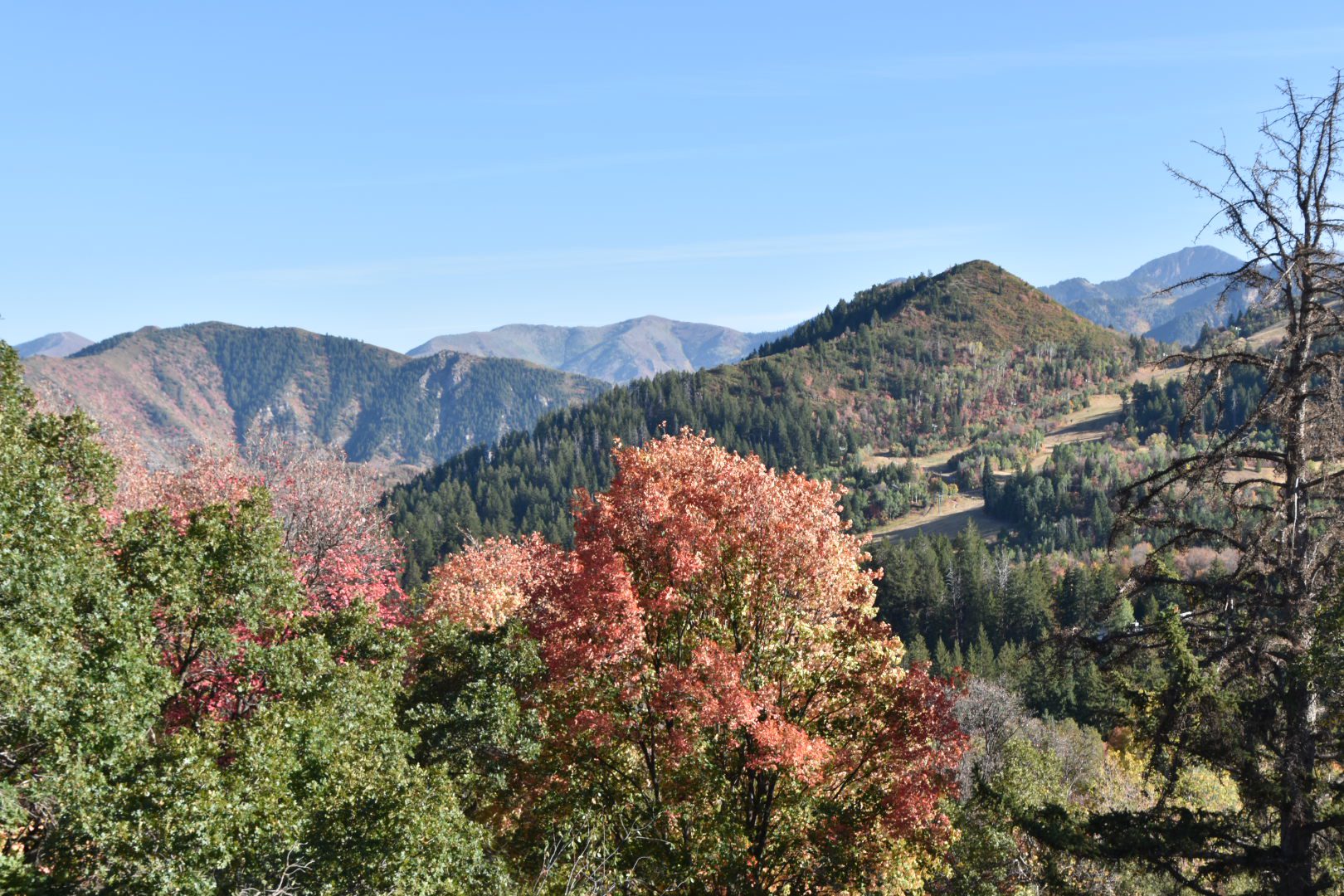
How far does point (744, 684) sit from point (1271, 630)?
9400mm

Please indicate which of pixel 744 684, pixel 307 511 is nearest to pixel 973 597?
pixel 307 511

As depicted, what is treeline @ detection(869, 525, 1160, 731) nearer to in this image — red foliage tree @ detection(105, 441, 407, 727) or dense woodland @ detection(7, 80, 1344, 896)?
red foliage tree @ detection(105, 441, 407, 727)

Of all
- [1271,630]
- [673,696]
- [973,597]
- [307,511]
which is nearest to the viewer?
[1271,630]

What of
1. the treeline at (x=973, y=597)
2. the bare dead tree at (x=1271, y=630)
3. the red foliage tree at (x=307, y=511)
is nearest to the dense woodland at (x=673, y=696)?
the bare dead tree at (x=1271, y=630)

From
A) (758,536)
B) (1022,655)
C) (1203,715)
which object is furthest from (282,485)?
(1203,715)

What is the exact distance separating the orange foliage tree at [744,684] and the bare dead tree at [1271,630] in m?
4.77

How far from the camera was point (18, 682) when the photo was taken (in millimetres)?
13508

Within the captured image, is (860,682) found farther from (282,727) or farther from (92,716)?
(92,716)

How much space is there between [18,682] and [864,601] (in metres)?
16.2

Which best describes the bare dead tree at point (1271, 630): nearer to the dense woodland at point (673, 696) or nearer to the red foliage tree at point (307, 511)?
the dense woodland at point (673, 696)

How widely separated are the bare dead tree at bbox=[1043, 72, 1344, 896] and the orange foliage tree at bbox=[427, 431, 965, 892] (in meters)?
4.77

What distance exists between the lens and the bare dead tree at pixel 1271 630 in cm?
1395

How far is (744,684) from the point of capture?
60.1ft

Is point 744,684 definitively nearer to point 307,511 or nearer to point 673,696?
point 673,696
